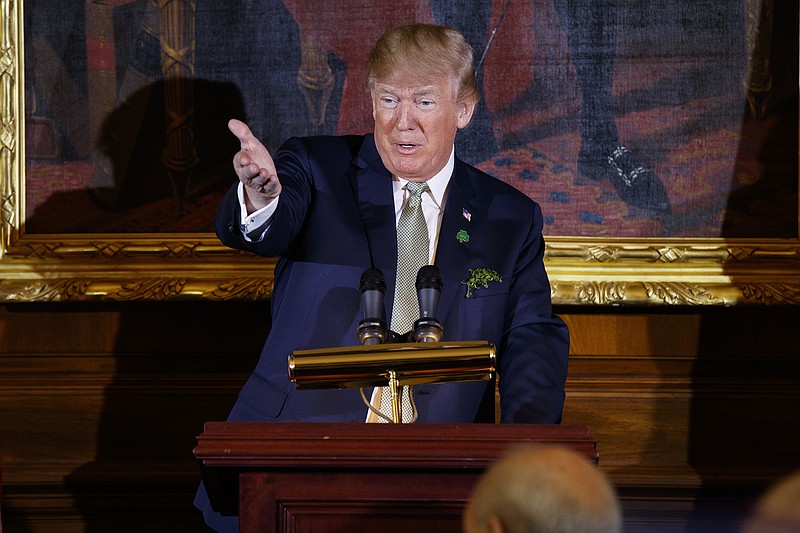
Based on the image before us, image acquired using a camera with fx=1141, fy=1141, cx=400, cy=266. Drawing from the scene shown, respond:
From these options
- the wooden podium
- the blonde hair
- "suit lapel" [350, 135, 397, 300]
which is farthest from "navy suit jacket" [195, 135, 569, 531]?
the wooden podium

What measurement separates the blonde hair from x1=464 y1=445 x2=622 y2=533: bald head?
2.11 m

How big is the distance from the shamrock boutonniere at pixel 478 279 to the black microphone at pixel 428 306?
58 centimetres

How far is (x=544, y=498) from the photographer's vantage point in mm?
1474

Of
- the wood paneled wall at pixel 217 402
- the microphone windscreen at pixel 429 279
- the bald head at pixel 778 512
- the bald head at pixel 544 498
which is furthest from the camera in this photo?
the wood paneled wall at pixel 217 402

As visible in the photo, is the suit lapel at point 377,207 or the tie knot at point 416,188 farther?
the tie knot at point 416,188

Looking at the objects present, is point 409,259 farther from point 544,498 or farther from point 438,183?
point 544,498

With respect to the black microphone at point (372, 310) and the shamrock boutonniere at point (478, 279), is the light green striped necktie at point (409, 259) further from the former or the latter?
the black microphone at point (372, 310)

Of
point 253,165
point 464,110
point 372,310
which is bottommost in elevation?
point 372,310

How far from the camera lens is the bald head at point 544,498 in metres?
1.45

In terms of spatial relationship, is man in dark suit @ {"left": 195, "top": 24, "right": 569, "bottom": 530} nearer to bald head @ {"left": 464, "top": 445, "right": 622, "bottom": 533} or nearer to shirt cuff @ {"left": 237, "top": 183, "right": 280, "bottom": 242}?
shirt cuff @ {"left": 237, "top": 183, "right": 280, "bottom": 242}

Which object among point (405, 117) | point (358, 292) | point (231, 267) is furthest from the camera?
point (231, 267)

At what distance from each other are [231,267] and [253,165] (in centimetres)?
164

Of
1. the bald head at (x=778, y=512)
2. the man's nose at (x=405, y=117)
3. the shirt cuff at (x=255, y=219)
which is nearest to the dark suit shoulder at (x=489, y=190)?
the man's nose at (x=405, y=117)

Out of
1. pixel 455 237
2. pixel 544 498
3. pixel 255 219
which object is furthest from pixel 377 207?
pixel 544 498
